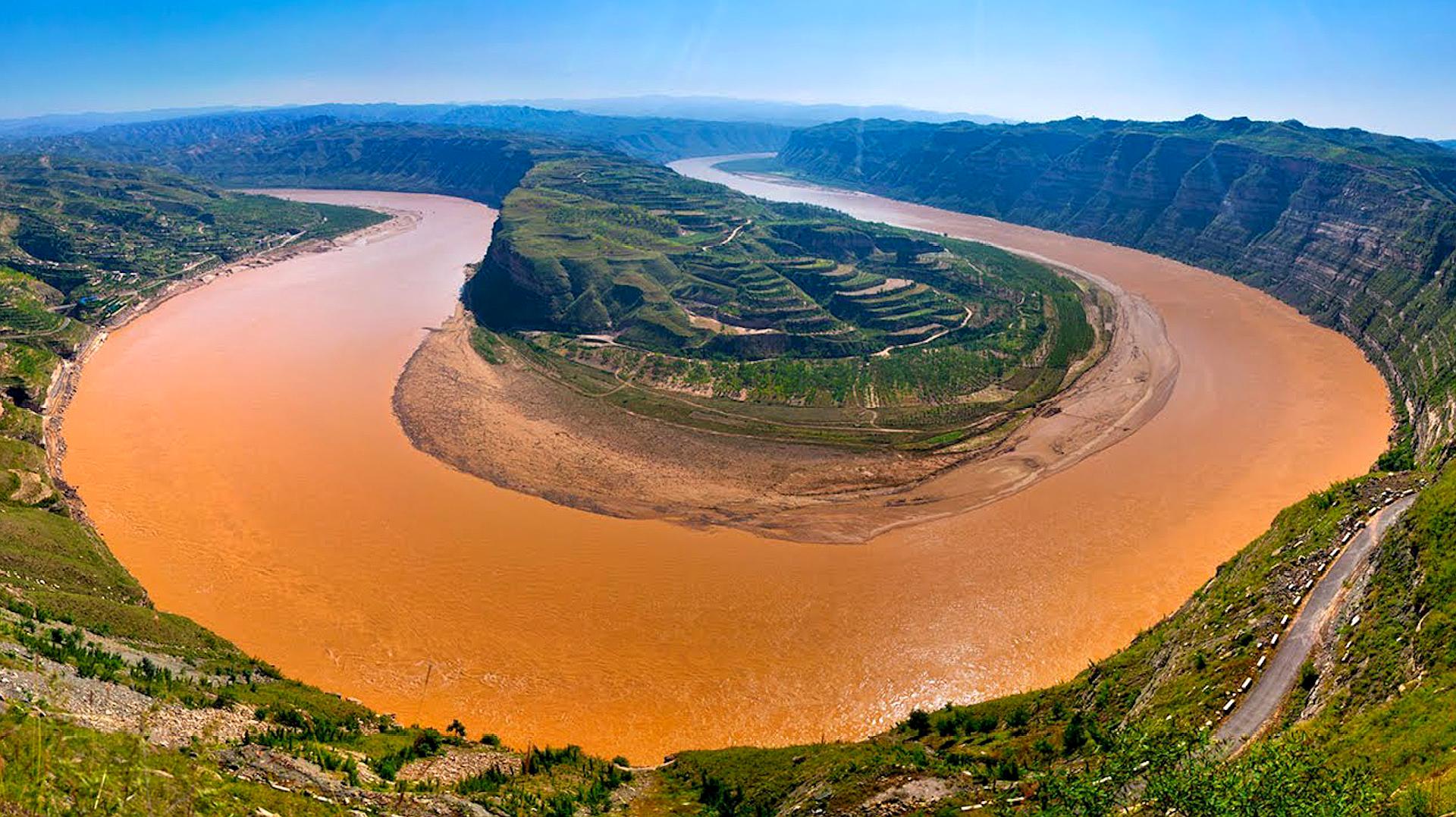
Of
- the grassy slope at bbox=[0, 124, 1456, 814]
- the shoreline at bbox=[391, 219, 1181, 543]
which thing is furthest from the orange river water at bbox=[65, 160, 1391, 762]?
the grassy slope at bbox=[0, 124, 1456, 814]

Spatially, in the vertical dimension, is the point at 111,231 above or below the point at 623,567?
above

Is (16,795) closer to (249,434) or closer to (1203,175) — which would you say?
(249,434)

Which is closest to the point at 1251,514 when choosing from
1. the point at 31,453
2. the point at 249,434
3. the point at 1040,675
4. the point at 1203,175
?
the point at 1040,675

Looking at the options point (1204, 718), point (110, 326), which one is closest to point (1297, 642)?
point (1204, 718)

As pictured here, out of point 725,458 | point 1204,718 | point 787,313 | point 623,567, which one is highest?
point 787,313

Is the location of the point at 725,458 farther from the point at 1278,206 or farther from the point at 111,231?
the point at 111,231

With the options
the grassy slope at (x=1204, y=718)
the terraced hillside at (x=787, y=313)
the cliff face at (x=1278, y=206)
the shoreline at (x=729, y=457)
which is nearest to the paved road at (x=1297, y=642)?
the grassy slope at (x=1204, y=718)

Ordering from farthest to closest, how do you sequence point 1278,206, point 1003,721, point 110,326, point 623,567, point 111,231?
point 111,231 → point 1278,206 → point 110,326 → point 623,567 → point 1003,721
